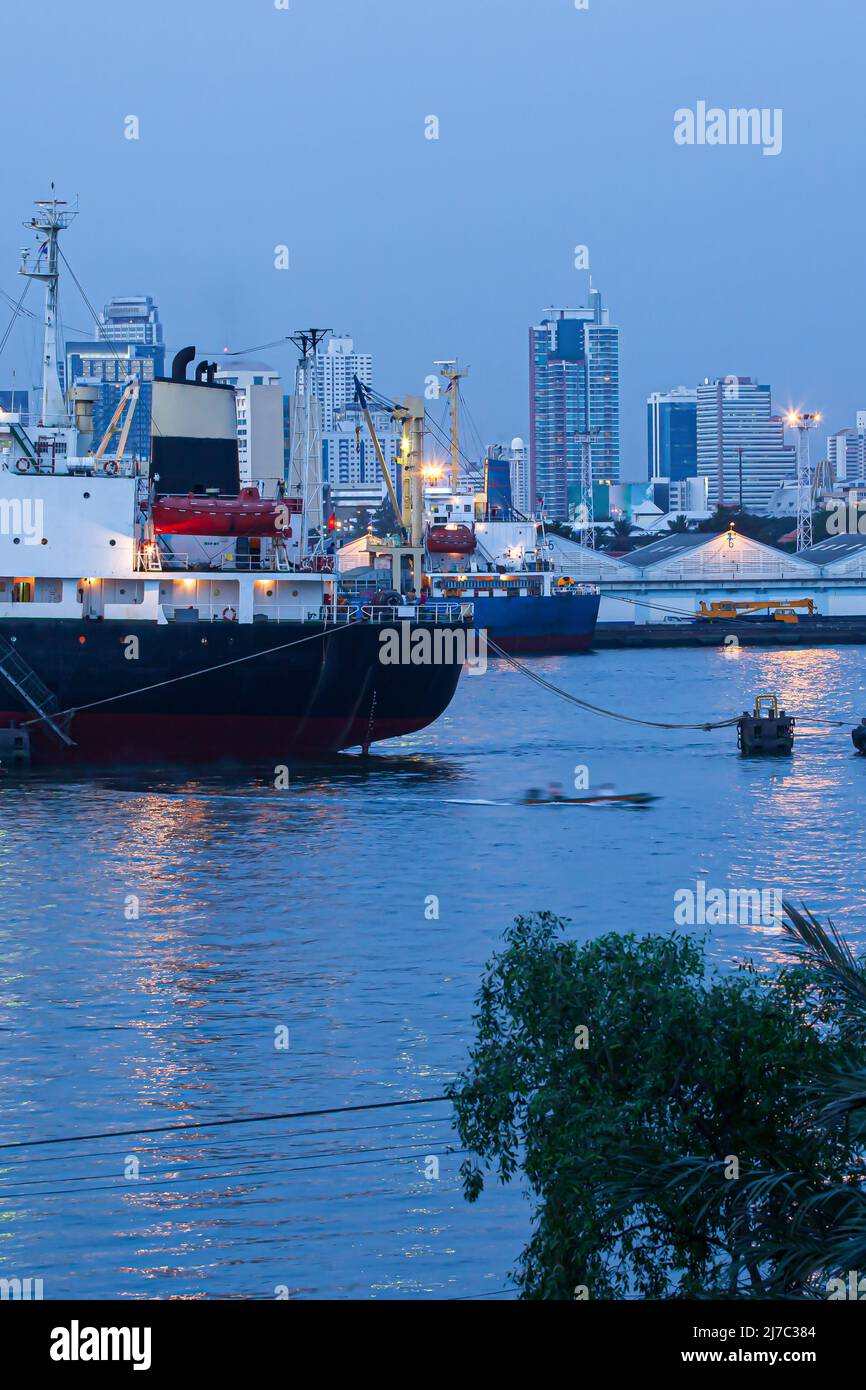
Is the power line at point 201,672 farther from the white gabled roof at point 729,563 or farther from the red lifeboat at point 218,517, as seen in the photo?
the white gabled roof at point 729,563

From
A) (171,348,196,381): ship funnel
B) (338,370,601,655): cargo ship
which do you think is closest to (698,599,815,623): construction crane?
(338,370,601,655): cargo ship

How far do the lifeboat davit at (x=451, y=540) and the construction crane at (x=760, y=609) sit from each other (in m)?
26.7

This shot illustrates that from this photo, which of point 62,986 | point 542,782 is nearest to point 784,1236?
point 62,986

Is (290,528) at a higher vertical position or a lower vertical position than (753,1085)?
higher

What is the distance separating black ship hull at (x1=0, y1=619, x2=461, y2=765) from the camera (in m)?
45.7

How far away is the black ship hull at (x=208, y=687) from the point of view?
150 feet

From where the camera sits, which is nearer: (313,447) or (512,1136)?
(512,1136)

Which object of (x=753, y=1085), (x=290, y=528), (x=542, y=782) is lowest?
(x=542, y=782)

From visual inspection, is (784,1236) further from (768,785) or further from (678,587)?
(678,587)

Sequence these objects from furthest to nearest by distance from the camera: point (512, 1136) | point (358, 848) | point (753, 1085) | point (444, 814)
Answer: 1. point (444, 814)
2. point (358, 848)
3. point (512, 1136)
4. point (753, 1085)

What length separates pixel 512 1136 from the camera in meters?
11.7

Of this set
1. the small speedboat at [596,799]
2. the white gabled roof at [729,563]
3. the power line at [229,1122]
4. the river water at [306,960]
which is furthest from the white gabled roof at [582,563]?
the power line at [229,1122]
